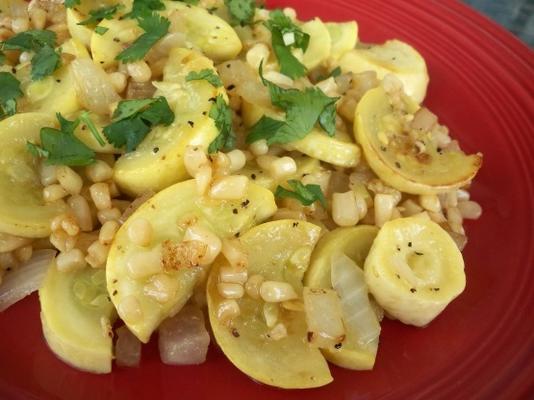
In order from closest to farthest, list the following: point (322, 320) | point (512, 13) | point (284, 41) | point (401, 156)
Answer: point (322, 320)
point (401, 156)
point (284, 41)
point (512, 13)

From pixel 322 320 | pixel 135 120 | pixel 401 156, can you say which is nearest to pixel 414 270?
pixel 322 320

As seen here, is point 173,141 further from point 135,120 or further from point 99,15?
point 99,15

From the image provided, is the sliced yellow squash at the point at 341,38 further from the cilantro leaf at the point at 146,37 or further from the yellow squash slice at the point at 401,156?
the cilantro leaf at the point at 146,37

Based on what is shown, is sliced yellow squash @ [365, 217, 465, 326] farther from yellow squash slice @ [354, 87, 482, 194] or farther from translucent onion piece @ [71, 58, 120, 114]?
translucent onion piece @ [71, 58, 120, 114]

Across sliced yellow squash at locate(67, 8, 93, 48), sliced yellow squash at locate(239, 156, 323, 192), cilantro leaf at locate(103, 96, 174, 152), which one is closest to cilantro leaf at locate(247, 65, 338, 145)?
sliced yellow squash at locate(239, 156, 323, 192)

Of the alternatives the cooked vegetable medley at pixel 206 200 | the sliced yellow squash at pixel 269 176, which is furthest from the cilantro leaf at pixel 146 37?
the sliced yellow squash at pixel 269 176

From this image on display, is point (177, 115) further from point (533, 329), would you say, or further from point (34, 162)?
point (533, 329)
